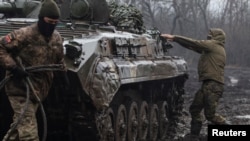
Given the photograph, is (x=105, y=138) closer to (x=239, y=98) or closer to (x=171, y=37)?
(x=171, y=37)

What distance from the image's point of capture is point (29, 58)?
23.1 ft

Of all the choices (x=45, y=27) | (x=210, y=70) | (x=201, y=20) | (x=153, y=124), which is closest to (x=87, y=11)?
(x=210, y=70)

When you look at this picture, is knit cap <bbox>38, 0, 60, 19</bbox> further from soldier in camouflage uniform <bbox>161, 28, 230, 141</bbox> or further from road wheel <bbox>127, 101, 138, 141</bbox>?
soldier in camouflage uniform <bbox>161, 28, 230, 141</bbox>

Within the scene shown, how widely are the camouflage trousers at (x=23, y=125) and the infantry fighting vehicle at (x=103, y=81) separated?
26 centimetres

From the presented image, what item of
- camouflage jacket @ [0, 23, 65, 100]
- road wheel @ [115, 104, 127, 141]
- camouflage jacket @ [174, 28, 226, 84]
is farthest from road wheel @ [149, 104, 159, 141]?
camouflage jacket @ [0, 23, 65, 100]

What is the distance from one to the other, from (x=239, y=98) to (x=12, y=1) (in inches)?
401

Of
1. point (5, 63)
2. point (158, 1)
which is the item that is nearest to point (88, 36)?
point (5, 63)

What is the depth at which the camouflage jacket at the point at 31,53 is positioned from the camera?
270 inches

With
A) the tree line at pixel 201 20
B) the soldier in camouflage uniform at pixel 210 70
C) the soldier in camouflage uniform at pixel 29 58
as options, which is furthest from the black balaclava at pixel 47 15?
the tree line at pixel 201 20

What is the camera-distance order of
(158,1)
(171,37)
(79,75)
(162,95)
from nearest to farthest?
1. (79,75)
2. (171,37)
3. (162,95)
4. (158,1)

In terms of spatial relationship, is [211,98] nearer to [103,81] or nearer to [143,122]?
[143,122]

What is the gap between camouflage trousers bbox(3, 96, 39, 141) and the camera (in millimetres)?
6801

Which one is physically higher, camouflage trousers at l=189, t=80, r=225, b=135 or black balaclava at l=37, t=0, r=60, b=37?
black balaclava at l=37, t=0, r=60, b=37

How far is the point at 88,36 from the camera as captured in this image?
8.55m
